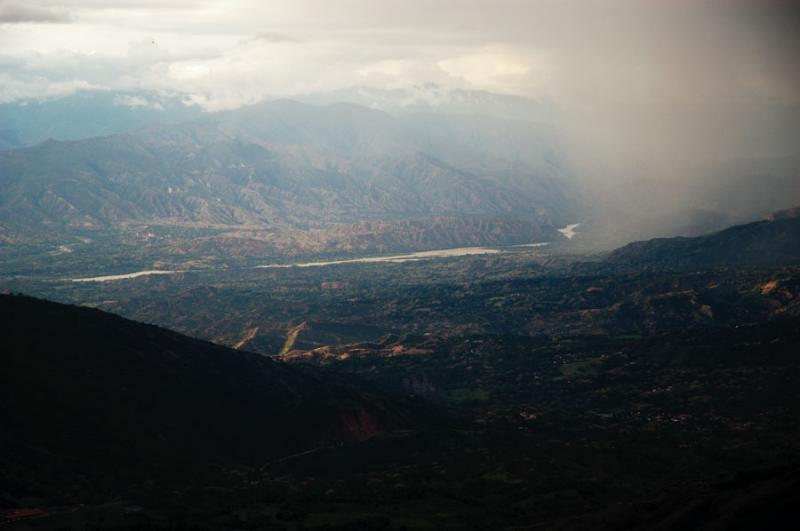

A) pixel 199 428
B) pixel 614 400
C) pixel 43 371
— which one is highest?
pixel 43 371

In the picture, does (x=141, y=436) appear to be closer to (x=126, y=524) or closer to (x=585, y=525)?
(x=126, y=524)

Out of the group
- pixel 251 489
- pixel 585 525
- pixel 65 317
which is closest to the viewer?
pixel 585 525

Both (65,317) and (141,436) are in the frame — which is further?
(65,317)

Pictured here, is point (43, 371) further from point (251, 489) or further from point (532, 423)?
point (532, 423)

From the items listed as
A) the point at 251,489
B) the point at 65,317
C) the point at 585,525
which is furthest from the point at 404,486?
the point at 65,317

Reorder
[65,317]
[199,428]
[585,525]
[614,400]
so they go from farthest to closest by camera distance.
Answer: [614,400] < [65,317] < [199,428] < [585,525]

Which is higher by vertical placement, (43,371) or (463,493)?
(43,371)
